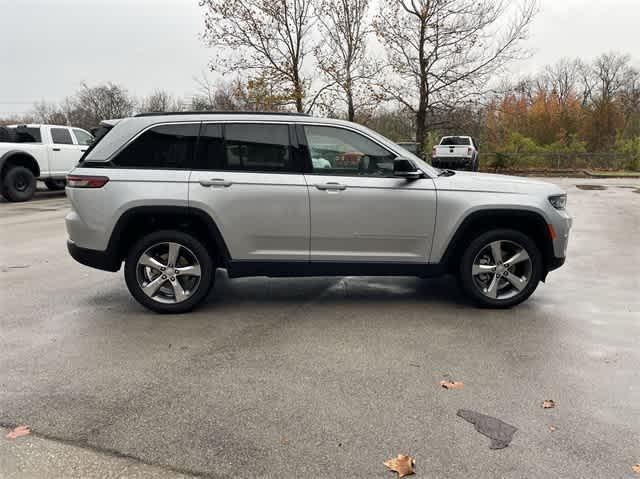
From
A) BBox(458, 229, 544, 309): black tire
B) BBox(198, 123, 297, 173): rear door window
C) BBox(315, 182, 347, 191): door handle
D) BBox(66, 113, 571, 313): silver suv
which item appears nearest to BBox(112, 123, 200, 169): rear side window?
BBox(66, 113, 571, 313): silver suv

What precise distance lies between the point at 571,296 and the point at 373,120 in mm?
23337

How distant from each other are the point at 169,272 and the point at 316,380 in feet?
6.62

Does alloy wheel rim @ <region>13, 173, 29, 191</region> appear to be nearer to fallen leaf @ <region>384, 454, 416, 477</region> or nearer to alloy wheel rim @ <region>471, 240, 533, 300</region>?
alloy wheel rim @ <region>471, 240, 533, 300</region>

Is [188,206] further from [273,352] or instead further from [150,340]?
[273,352]

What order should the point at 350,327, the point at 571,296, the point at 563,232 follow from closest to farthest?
the point at 350,327, the point at 563,232, the point at 571,296

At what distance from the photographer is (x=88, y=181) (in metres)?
4.73

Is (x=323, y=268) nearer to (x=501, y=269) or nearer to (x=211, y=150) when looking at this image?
(x=211, y=150)

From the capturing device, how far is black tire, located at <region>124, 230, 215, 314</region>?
4.81 meters

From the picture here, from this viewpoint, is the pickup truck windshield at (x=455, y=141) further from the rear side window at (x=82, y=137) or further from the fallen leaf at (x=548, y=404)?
the fallen leaf at (x=548, y=404)

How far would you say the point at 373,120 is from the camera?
27906 mm

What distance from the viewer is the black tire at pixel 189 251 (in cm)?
481

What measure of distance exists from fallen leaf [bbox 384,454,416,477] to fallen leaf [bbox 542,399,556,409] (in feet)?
3.51

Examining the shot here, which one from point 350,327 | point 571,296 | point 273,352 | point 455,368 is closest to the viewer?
point 455,368

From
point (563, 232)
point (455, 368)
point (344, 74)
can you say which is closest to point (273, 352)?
point (455, 368)
